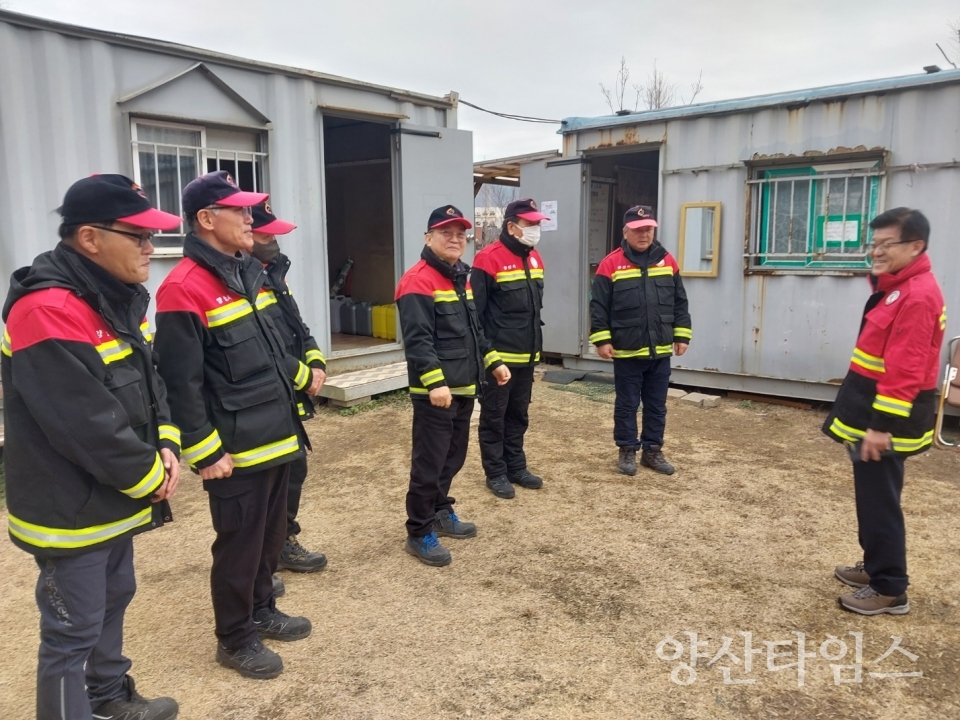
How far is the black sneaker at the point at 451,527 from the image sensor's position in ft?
13.3

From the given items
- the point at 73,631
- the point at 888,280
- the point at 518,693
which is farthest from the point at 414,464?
the point at 888,280

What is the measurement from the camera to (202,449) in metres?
2.45

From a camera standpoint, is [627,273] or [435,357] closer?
[435,357]

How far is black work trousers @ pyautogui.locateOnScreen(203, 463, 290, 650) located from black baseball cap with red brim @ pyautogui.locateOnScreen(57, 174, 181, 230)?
3.14 ft

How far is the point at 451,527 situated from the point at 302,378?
1389 mm

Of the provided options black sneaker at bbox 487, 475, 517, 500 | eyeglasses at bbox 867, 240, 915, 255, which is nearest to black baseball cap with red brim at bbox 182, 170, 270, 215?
eyeglasses at bbox 867, 240, 915, 255

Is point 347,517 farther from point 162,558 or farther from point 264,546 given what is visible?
point 264,546

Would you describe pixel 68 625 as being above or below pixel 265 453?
below

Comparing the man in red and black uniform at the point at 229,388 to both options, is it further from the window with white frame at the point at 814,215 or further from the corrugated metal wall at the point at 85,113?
the window with white frame at the point at 814,215

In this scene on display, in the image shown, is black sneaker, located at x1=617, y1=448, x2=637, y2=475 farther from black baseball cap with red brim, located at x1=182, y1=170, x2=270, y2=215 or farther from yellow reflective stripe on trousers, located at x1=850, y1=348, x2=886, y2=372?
black baseball cap with red brim, located at x1=182, y1=170, x2=270, y2=215

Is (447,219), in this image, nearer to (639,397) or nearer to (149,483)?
(149,483)

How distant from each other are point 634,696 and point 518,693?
426 mm

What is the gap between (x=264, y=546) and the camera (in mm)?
2865

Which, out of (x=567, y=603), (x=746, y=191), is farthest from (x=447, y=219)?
(x=746, y=191)
